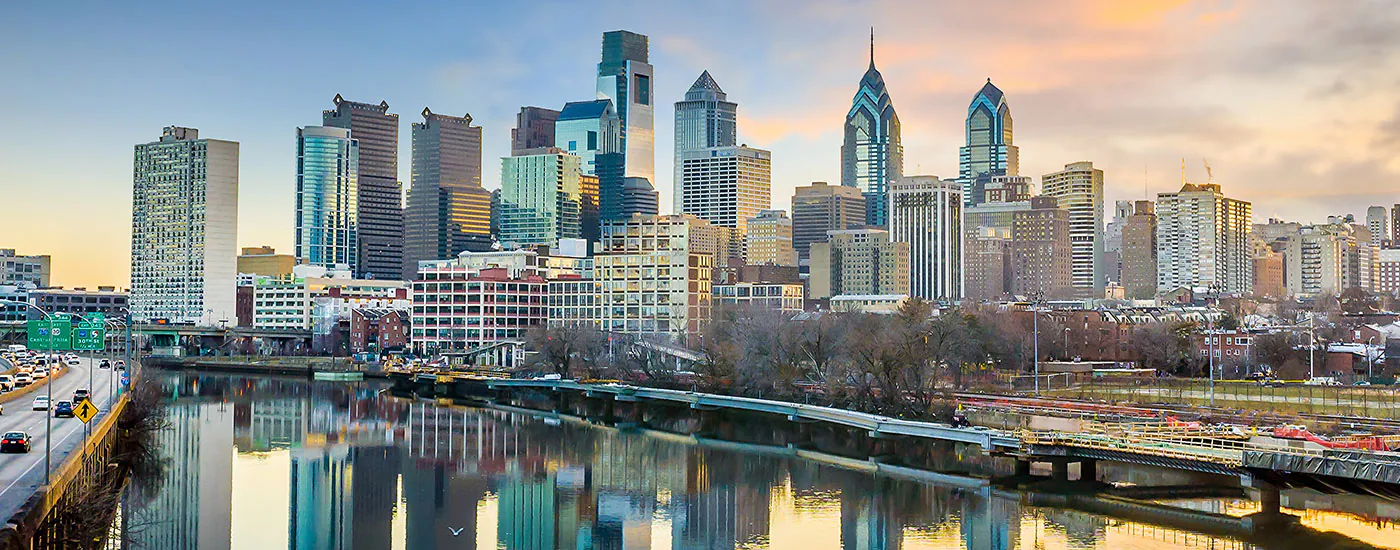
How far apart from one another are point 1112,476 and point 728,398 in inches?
1385

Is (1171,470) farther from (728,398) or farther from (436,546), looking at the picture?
(728,398)

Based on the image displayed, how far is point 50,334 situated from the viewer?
270 feet

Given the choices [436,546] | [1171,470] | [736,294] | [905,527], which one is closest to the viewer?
[436,546]

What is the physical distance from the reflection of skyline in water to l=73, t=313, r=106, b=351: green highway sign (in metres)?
8.06

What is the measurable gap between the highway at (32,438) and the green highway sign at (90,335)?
231 centimetres

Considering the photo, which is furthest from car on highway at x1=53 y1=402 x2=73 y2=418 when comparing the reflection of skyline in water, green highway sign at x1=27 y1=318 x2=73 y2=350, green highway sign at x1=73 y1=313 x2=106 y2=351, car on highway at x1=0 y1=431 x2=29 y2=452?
green highway sign at x1=73 y1=313 x2=106 y2=351

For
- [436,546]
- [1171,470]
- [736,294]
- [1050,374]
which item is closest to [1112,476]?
[1171,470]

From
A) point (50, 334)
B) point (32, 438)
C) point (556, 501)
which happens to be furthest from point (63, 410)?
point (50, 334)

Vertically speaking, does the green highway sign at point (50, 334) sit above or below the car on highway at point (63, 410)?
above

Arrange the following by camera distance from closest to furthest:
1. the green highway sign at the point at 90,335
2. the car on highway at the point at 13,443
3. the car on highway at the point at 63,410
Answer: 1. the car on highway at the point at 13,443
2. the car on highway at the point at 63,410
3. the green highway sign at the point at 90,335

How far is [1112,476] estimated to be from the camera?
2318 inches

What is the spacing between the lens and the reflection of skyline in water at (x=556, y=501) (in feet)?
159

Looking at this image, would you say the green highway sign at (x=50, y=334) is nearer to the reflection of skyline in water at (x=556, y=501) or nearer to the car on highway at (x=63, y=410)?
the reflection of skyline in water at (x=556, y=501)

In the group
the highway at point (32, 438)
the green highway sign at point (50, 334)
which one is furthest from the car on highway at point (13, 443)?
the green highway sign at point (50, 334)
